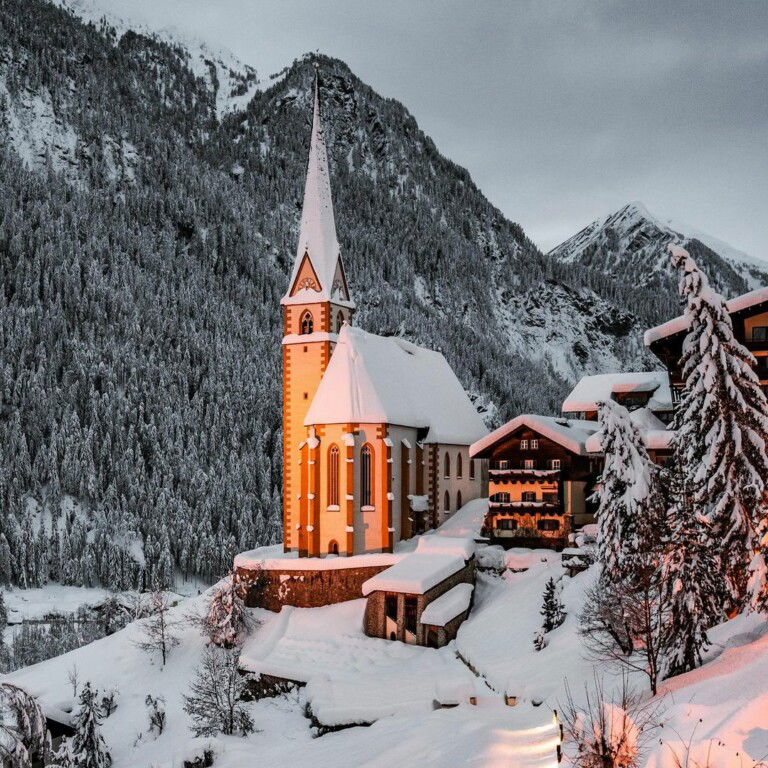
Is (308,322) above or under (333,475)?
above

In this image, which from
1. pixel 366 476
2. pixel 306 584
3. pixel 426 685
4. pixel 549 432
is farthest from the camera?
pixel 366 476

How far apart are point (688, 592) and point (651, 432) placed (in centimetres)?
2227

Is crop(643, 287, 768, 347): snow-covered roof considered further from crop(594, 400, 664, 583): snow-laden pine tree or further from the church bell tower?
the church bell tower

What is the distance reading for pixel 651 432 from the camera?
47.2 meters

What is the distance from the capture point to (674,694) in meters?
22.9

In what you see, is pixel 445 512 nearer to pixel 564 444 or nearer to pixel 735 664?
pixel 564 444

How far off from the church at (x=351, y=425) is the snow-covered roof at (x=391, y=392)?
0.09 metres

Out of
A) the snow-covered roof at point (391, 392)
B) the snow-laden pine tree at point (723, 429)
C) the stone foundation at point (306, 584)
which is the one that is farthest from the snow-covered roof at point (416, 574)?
the snow-laden pine tree at point (723, 429)

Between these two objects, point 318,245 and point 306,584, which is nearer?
point 306,584

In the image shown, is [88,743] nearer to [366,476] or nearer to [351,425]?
[366,476]

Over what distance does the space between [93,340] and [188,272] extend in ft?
125

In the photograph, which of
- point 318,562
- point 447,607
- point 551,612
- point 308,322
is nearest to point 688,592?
point 551,612

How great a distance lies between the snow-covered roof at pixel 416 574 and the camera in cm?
4572

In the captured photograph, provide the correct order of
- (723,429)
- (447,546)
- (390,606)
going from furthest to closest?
(447,546), (390,606), (723,429)
